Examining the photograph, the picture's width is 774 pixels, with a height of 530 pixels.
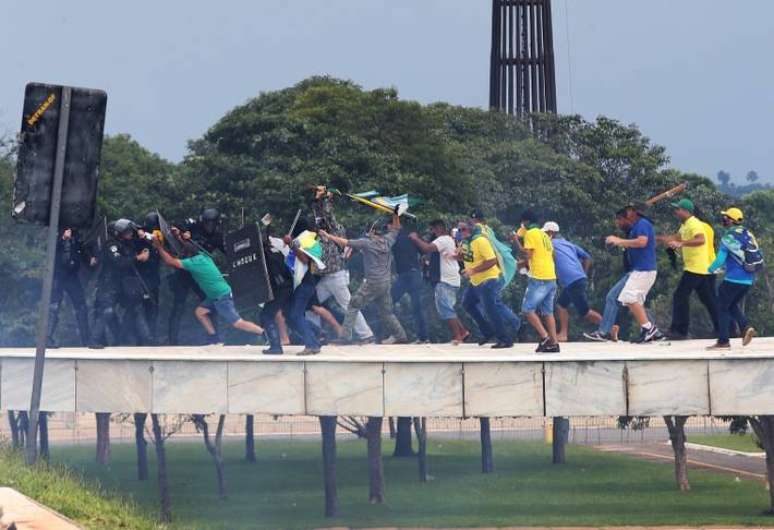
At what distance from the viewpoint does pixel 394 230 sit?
23312 millimetres

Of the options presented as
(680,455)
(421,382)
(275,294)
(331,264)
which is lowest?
(680,455)

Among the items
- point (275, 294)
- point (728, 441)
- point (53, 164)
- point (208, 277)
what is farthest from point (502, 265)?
point (728, 441)

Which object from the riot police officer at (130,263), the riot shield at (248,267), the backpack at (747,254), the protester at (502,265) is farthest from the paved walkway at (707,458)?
the riot shield at (248,267)

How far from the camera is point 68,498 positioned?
13.4 m

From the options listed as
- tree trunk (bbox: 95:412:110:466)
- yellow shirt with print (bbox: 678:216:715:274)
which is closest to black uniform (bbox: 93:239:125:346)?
yellow shirt with print (bbox: 678:216:715:274)

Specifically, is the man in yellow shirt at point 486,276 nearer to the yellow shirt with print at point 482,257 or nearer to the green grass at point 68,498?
the yellow shirt with print at point 482,257

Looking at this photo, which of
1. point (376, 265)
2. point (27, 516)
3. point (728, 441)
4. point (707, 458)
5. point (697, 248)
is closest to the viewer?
point (27, 516)

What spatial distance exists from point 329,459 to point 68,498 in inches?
739

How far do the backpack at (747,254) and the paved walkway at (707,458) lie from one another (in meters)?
26.0

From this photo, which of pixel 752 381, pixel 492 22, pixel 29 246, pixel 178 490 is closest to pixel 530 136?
pixel 492 22

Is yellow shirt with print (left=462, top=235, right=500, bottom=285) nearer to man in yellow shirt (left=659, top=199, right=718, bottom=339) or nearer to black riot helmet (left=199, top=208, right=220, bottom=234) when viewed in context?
man in yellow shirt (left=659, top=199, right=718, bottom=339)

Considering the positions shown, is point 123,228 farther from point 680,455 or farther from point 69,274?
point 680,455

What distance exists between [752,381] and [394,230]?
583 cm

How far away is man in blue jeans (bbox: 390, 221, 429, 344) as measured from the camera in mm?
25484
